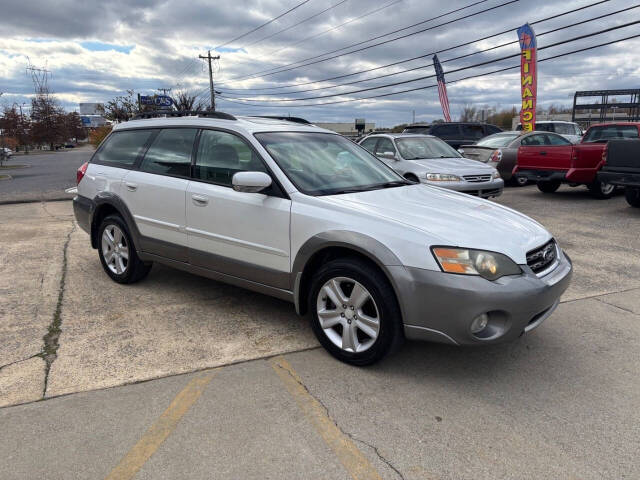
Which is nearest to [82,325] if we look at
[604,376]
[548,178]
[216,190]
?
[216,190]

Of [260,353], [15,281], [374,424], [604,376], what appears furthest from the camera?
[15,281]

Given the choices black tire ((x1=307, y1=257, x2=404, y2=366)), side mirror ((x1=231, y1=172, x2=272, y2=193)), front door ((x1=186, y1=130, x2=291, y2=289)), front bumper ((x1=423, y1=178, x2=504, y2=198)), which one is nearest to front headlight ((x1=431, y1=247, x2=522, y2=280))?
black tire ((x1=307, y1=257, x2=404, y2=366))

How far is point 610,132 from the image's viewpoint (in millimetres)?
11367

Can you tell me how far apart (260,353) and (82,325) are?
5.34 feet

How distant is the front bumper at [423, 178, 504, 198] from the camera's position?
360 inches

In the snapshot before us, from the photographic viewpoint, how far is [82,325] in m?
4.11

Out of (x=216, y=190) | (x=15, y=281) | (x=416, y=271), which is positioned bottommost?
(x=15, y=281)

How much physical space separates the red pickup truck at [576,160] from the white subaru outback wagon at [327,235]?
7499 millimetres

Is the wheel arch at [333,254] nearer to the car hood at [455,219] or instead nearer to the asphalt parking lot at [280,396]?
the car hood at [455,219]

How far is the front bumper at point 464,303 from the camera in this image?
2900 mm

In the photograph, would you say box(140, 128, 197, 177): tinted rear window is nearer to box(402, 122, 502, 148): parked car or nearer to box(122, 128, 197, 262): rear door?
box(122, 128, 197, 262): rear door

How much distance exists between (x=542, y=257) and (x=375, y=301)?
1.21 metres

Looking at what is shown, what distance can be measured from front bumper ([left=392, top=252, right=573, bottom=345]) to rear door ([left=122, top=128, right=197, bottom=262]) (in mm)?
2244

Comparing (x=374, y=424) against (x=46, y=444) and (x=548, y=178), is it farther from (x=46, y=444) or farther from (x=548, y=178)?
(x=548, y=178)
